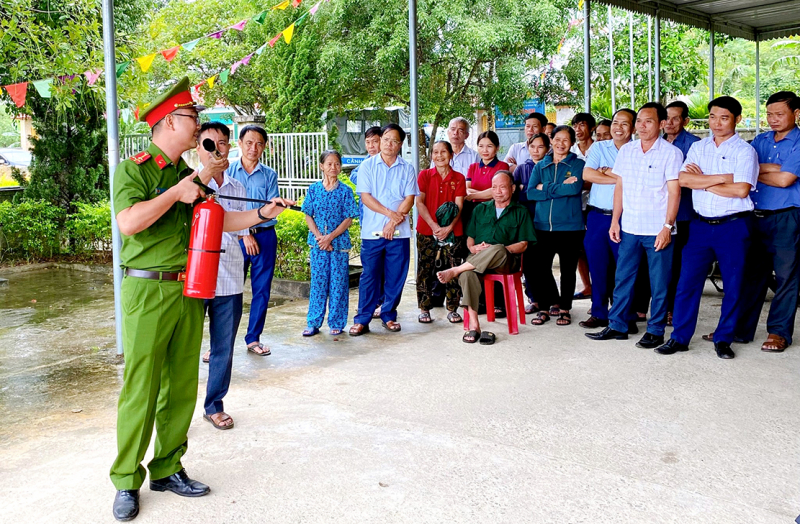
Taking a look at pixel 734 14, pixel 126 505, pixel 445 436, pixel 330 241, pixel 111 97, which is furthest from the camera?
pixel 734 14

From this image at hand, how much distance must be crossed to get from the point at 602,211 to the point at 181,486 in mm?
4090

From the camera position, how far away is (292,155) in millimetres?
12906

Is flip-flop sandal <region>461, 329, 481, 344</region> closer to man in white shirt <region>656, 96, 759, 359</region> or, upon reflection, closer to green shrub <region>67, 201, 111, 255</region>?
man in white shirt <region>656, 96, 759, 359</region>

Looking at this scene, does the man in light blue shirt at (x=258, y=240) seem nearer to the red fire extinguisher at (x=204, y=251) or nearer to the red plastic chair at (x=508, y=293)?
the red plastic chair at (x=508, y=293)

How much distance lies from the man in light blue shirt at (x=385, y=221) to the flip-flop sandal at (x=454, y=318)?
1.79ft

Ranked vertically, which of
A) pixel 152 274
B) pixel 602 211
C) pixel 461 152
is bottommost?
pixel 152 274

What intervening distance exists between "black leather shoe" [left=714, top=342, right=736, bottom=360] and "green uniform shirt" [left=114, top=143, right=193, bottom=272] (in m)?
3.84

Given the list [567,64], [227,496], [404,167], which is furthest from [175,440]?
[567,64]

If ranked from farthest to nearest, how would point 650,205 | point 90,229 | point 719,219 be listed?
point 90,229, point 650,205, point 719,219

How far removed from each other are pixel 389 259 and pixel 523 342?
1268mm

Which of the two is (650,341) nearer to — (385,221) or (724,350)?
(724,350)

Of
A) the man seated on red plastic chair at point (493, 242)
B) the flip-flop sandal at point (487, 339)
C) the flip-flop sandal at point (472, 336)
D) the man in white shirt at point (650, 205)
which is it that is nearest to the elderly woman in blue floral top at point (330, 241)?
the man seated on red plastic chair at point (493, 242)

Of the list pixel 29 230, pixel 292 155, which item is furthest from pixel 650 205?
pixel 29 230

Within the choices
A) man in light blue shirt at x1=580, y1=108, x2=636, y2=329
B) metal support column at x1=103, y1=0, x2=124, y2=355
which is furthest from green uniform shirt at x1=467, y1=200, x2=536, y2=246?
metal support column at x1=103, y1=0, x2=124, y2=355
